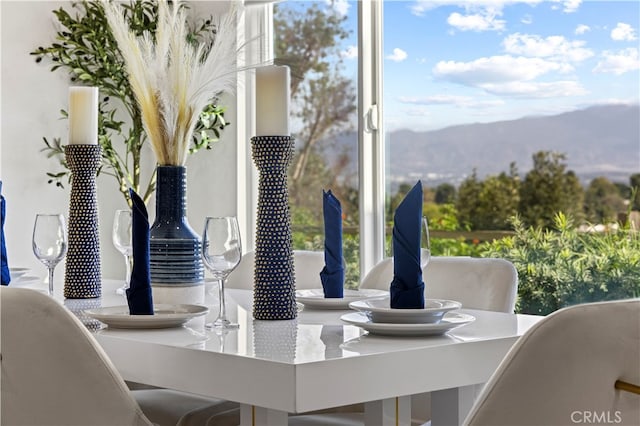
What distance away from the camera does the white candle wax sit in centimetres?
236

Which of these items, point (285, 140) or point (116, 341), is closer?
point (116, 341)

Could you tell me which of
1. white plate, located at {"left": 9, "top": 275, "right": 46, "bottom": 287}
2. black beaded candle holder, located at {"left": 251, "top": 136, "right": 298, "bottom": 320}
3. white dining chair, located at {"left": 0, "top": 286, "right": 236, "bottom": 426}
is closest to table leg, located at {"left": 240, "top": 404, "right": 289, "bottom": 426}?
white dining chair, located at {"left": 0, "top": 286, "right": 236, "bottom": 426}

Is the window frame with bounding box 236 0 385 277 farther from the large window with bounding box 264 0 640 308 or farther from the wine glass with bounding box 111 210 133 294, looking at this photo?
the wine glass with bounding box 111 210 133 294

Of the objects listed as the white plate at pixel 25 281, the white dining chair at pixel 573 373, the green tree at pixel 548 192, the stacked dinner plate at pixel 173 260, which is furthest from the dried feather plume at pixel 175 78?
the green tree at pixel 548 192

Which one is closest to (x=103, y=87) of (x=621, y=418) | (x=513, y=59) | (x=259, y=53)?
(x=259, y=53)

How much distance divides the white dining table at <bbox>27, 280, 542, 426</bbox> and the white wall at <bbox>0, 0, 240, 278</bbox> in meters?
2.66

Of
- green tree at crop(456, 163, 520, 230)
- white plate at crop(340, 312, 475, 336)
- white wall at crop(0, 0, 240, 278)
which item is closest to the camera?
white plate at crop(340, 312, 475, 336)

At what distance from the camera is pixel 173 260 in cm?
203

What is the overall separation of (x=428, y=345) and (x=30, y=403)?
0.63 metres

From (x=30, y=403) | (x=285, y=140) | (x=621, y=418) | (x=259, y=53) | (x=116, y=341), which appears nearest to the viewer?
(x=621, y=418)

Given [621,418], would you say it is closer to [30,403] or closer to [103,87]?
[30,403]

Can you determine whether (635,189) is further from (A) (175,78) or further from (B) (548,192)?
(A) (175,78)

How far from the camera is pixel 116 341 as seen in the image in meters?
1.58

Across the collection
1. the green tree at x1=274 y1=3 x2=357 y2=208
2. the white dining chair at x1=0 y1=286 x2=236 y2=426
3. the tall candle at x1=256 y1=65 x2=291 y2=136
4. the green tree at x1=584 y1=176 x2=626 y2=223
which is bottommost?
the white dining chair at x1=0 y1=286 x2=236 y2=426
